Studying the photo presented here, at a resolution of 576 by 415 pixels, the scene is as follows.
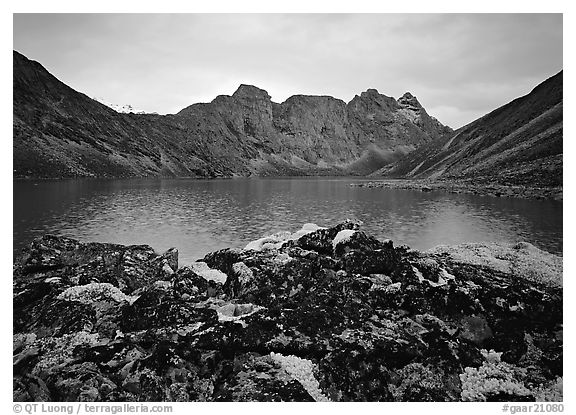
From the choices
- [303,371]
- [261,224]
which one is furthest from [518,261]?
[261,224]

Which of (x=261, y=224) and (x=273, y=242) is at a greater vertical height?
(x=273, y=242)

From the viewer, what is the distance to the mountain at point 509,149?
83000 mm

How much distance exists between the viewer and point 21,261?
12.6 m

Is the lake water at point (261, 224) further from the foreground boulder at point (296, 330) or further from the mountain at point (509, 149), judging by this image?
the mountain at point (509, 149)

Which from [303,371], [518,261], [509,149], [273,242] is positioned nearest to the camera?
[303,371]

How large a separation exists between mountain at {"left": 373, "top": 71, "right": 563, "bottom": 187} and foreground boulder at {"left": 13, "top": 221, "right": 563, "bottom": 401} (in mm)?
63478

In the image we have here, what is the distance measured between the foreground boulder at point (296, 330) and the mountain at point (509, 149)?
6348 centimetres

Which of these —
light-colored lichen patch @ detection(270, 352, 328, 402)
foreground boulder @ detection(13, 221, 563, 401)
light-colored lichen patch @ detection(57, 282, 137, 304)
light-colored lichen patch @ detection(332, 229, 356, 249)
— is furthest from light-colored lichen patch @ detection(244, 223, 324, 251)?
light-colored lichen patch @ detection(270, 352, 328, 402)

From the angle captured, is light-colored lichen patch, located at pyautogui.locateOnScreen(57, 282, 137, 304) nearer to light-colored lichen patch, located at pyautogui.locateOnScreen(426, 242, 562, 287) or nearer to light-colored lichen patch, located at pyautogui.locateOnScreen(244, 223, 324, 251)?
light-colored lichen patch, located at pyautogui.locateOnScreen(244, 223, 324, 251)

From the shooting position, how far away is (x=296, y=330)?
8.30m

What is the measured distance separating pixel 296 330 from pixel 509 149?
128 m

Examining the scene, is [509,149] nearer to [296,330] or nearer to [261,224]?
[261,224]

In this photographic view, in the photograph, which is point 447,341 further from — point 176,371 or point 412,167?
point 412,167
